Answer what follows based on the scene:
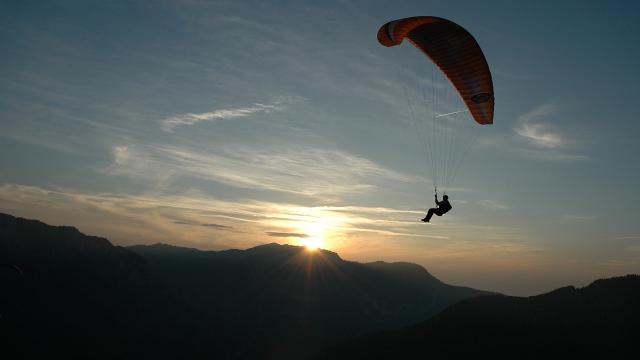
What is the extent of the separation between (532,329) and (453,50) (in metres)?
115

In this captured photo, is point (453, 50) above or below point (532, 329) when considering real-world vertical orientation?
above

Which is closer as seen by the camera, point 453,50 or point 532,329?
point 453,50

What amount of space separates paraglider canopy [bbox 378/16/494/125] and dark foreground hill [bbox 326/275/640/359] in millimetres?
98943

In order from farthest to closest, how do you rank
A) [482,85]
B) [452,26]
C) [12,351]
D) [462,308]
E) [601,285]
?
1. [12,351]
2. [462,308]
3. [601,285]
4. [482,85]
5. [452,26]

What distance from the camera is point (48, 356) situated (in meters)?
191

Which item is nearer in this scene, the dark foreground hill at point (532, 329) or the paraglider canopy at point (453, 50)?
the paraglider canopy at point (453, 50)

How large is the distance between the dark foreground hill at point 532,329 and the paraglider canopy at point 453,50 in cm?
9894

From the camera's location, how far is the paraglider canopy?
2786cm

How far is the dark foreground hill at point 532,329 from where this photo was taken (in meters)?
107

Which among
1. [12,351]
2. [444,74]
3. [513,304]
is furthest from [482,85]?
[12,351]

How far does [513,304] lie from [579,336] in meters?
28.8

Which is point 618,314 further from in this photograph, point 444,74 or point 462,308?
point 444,74

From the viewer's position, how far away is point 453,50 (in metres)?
28.9

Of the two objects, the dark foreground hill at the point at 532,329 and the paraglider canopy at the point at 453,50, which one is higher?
the paraglider canopy at the point at 453,50
